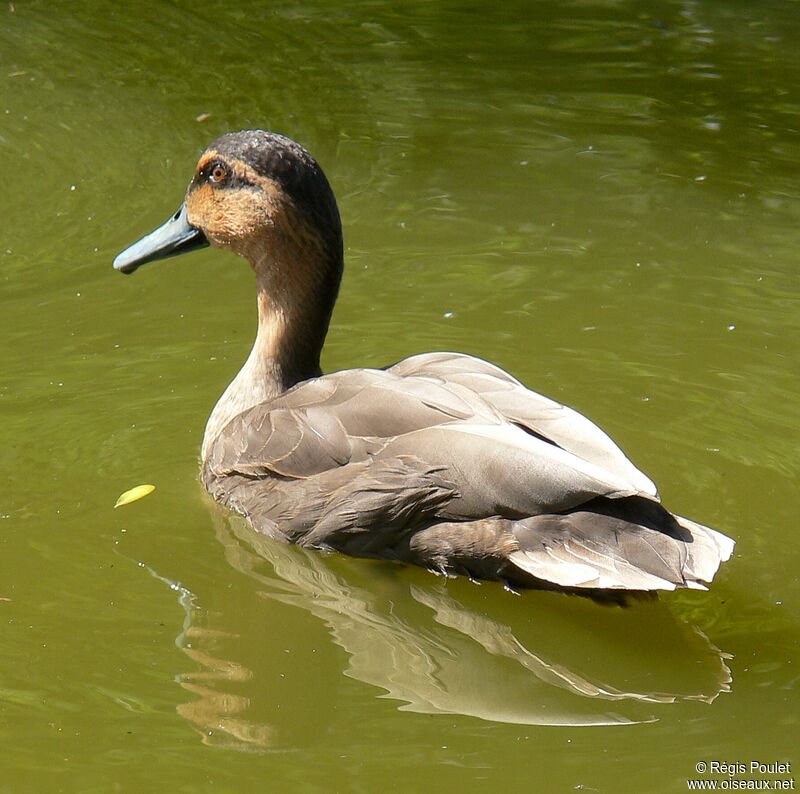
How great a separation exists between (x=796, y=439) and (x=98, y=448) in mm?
2965

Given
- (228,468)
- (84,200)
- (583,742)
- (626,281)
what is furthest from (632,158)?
(583,742)

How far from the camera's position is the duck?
4883 millimetres

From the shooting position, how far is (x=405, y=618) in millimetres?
5180

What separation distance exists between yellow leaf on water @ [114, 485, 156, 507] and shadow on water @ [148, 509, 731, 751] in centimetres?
50

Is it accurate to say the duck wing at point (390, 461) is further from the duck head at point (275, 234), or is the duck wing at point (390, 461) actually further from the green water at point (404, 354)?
the duck head at point (275, 234)

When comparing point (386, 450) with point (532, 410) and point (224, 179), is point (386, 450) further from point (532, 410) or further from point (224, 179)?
point (224, 179)

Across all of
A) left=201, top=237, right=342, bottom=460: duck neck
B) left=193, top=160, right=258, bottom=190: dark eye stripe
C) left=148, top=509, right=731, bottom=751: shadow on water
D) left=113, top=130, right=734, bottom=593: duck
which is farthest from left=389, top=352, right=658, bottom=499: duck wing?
left=193, top=160, right=258, bottom=190: dark eye stripe

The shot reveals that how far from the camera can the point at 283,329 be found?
611 cm

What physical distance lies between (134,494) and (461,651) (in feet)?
5.36

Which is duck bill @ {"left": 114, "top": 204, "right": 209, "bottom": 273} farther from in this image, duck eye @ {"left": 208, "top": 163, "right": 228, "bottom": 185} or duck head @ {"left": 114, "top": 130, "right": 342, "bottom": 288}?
duck eye @ {"left": 208, "top": 163, "right": 228, "bottom": 185}

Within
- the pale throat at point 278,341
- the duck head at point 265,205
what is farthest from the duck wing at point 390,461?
the duck head at point 265,205

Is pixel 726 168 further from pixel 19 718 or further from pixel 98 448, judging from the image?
pixel 19 718

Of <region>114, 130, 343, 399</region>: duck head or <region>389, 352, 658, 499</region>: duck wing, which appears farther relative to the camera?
<region>114, 130, 343, 399</region>: duck head

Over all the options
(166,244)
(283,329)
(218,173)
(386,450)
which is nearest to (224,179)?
(218,173)
